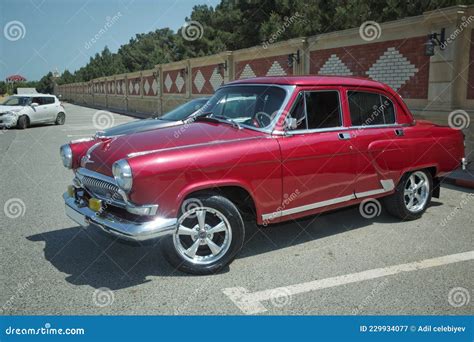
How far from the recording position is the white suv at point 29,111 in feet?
62.2

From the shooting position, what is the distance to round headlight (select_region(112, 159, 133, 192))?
3.71m

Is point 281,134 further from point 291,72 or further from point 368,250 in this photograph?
point 291,72

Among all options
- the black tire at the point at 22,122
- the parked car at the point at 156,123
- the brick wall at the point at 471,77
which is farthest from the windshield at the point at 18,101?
the brick wall at the point at 471,77

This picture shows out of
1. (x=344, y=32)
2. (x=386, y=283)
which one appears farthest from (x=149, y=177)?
(x=344, y=32)

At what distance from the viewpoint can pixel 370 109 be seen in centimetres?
527

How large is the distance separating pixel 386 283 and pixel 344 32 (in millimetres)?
9643

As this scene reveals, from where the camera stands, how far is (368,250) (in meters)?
4.73

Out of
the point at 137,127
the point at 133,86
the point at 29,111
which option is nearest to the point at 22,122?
the point at 29,111

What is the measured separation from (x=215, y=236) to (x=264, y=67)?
12960 millimetres

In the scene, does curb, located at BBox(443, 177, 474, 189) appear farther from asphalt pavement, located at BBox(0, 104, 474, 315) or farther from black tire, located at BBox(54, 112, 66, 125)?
black tire, located at BBox(54, 112, 66, 125)
